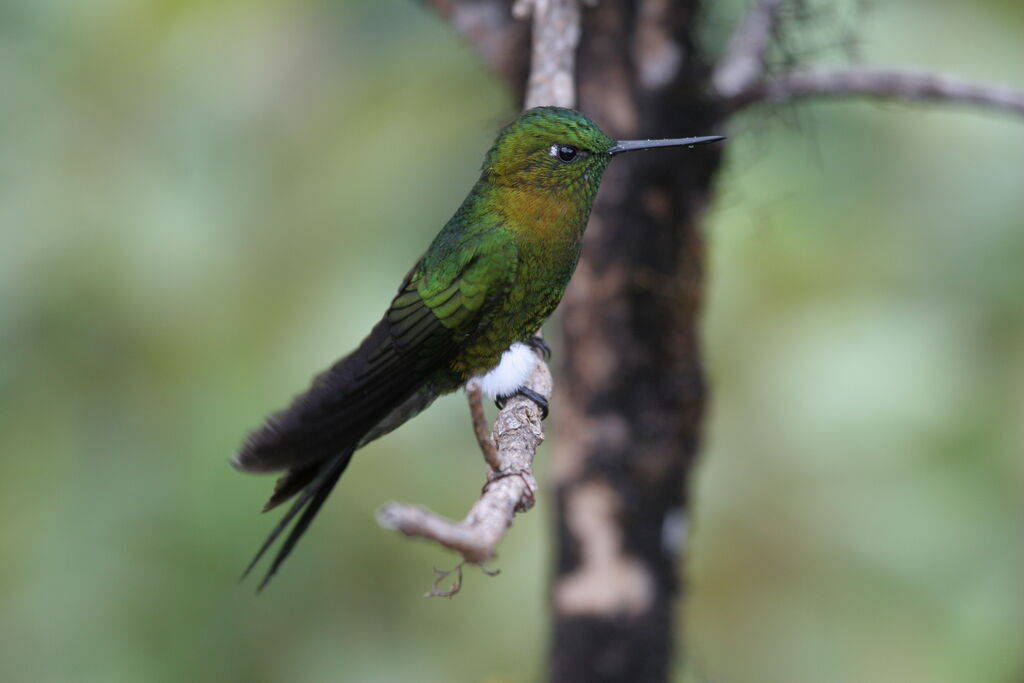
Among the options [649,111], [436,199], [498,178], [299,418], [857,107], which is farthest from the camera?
[857,107]

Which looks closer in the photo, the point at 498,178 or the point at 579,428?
the point at 498,178

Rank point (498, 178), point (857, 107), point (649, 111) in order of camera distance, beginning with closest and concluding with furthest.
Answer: point (498, 178) < point (649, 111) < point (857, 107)

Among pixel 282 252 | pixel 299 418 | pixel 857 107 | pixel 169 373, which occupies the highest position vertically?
pixel 857 107

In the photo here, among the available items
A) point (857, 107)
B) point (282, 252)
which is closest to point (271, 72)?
point (282, 252)

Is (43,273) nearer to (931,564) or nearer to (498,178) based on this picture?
(498,178)

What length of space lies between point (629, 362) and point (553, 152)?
89 cm

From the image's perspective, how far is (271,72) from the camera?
3682 mm

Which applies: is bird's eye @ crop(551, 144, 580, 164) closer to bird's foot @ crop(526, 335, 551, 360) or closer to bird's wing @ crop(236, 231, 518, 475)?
bird's wing @ crop(236, 231, 518, 475)

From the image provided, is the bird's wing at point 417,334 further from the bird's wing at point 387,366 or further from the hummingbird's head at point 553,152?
the hummingbird's head at point 553,152

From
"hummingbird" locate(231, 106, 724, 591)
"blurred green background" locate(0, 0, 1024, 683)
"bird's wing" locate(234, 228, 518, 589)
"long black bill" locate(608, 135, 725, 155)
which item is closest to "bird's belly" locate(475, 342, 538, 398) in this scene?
"hummingbird" locate(231, 106, 724, 591)

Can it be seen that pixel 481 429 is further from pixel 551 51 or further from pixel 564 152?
pixel 551 51

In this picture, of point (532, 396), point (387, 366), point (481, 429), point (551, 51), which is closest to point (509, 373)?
point (532, 396)

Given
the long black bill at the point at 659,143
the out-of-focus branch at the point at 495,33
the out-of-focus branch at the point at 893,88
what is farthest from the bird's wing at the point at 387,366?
the out-of-focus branch at the point at 893,88

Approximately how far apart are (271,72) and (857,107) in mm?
1916
